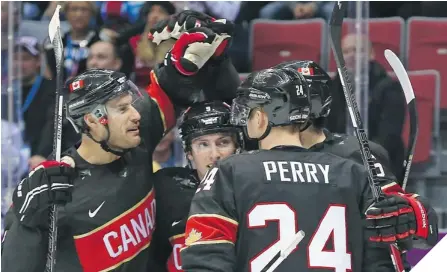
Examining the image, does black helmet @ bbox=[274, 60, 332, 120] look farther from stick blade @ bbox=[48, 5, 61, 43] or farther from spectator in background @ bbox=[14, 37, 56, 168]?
spectator in background @ bbox=[14, 37, 56, 168]

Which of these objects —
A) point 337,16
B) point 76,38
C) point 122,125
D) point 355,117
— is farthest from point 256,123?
point 76,38

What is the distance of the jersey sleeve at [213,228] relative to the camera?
2881 millimetres

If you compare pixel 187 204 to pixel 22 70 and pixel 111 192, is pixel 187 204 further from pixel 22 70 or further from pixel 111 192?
pixel 22 70

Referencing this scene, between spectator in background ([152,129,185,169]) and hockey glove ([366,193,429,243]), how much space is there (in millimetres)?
1697

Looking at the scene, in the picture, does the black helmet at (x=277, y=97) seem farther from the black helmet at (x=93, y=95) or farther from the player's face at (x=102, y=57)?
the player's face at (x=102, y=57)

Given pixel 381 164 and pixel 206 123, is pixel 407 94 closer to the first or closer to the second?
pixel 381 164

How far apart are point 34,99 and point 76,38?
0.38m

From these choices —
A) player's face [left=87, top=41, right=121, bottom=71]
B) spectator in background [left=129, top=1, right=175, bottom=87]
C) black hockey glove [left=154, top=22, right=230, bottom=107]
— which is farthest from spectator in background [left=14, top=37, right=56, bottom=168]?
black hockey glove [left=154, top=22, right=230, bottom=107]

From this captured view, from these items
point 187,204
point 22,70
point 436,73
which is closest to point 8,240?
point 187,204

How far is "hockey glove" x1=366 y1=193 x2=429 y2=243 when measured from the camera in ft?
9.60

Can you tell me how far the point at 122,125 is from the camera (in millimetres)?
3400

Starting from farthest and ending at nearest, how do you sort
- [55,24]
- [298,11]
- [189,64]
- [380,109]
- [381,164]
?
1. [298,11]
2. [380,109]
3. [189,64]
4. [55,24]
5. [381,164]

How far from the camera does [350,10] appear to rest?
460cm

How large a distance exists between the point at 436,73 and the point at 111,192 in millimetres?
1827
